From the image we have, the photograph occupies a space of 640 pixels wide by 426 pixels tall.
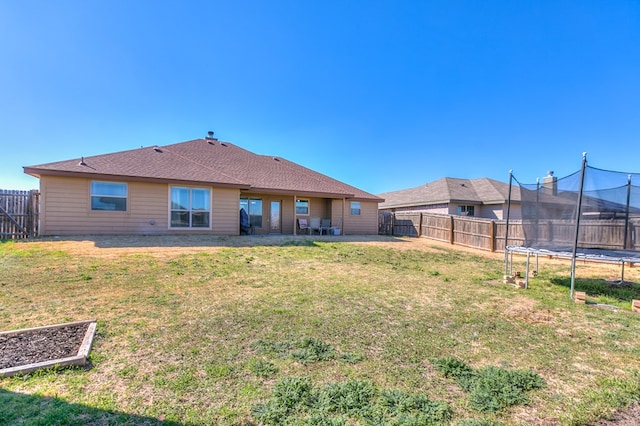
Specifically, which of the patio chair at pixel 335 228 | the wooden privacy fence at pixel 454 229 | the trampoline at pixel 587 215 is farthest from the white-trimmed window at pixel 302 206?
the trampoline at pixel 587 215

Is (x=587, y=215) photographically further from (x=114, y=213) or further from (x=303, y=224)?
(x=114, y=213)

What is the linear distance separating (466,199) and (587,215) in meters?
16.0

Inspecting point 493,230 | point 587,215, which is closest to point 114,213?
point 587,215

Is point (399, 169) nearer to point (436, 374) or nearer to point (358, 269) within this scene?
point (358, 269)

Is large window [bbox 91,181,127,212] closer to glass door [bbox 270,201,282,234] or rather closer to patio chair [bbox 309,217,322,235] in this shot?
glass door [bbox 270,201,282,234]

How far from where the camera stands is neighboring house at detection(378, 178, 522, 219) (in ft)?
67.5

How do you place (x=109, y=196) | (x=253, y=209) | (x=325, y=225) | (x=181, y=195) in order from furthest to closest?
1. (x=325, y=225)
2. (x=253, y=209)
3. (x=181, y=195)
4. (x=109, y=196)

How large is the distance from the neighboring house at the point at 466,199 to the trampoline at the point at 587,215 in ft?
46.7

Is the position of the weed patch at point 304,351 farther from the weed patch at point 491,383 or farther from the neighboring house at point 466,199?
the neighboring house at point 466,199

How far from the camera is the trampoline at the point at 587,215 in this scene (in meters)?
5.67

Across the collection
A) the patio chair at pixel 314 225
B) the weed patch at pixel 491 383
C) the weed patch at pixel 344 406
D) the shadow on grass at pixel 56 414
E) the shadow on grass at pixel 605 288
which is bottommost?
the shadow on grass at pixel 605 288

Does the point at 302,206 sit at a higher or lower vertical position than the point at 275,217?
higher

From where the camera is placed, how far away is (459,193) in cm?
2161

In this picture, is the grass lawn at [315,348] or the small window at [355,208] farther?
the small window at [355,208]
